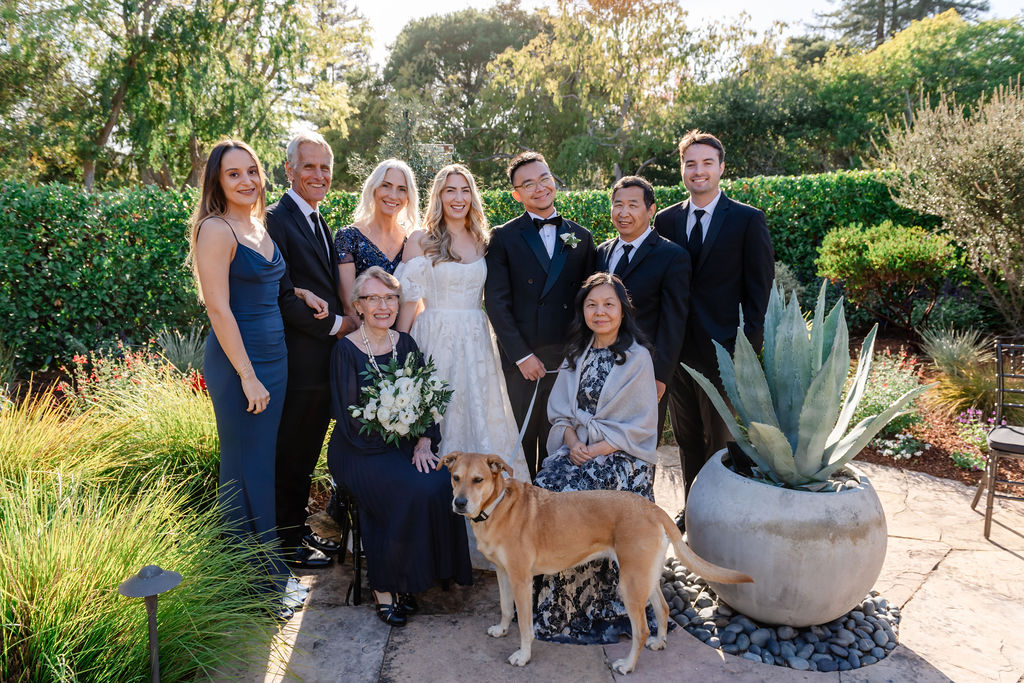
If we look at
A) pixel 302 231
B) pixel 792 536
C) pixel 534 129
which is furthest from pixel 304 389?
pixel 534 129

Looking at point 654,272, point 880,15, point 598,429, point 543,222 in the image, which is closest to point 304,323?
point 543,222

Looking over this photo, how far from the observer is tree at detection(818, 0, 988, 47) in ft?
109

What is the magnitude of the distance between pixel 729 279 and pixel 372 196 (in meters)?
2.34

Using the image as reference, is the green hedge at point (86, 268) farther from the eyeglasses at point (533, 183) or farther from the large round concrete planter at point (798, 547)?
the large round concrete planter at point (798, 547)

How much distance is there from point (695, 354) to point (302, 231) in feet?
8.58

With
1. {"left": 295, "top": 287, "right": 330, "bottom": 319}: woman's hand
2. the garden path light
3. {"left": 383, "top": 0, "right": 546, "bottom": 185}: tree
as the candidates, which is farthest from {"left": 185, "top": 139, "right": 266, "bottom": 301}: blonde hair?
{"left": 383, "top": 0, "right": 546, "bottom": 185}: tree

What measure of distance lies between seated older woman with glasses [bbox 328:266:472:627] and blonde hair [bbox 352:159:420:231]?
619 mm

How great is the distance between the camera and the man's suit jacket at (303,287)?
3.66m

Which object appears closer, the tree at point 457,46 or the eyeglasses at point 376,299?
the eyeglasses at point 376,299

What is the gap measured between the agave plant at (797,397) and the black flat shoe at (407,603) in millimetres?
1974

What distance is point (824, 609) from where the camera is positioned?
3.04 metres

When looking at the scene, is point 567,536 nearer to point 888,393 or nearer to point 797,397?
point 797,397

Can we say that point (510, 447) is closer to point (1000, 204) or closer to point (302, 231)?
point (302, 231)

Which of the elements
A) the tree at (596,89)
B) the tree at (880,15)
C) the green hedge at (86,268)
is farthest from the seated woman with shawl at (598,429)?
the tree at (880,15)
